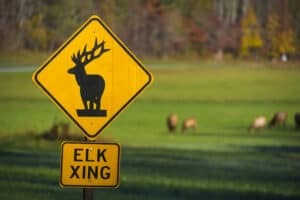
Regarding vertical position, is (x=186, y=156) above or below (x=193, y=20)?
below

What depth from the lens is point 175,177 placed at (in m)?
16.6

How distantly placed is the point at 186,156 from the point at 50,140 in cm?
871

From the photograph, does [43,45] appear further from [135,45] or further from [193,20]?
[193,20]

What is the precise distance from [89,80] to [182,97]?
6170 centimetres

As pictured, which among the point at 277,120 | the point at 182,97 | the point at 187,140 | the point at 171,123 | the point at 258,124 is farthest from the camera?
the point at 182,97

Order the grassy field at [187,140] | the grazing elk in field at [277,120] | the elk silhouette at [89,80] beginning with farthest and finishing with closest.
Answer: the grazing elk in field at [277,120]
the grassy field at [187,140]
the elk silhouette at [89,80]

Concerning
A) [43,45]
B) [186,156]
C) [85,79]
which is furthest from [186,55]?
[85,79]

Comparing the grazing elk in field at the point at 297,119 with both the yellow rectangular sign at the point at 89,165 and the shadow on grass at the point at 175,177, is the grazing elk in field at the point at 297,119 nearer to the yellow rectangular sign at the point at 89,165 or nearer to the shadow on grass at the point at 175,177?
the shadow on grass at the point at 175,177

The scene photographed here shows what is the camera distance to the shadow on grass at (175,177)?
1348 cm

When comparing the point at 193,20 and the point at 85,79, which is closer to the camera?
the point at 85,79

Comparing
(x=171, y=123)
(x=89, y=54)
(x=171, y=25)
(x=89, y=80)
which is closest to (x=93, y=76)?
(x=89, y=80)

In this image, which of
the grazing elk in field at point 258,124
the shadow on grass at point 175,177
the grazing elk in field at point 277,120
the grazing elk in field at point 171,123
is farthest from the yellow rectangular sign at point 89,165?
the grazing elk in field at point 277,120

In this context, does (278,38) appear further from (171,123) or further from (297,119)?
(171,123)

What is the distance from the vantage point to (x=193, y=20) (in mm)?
62875
